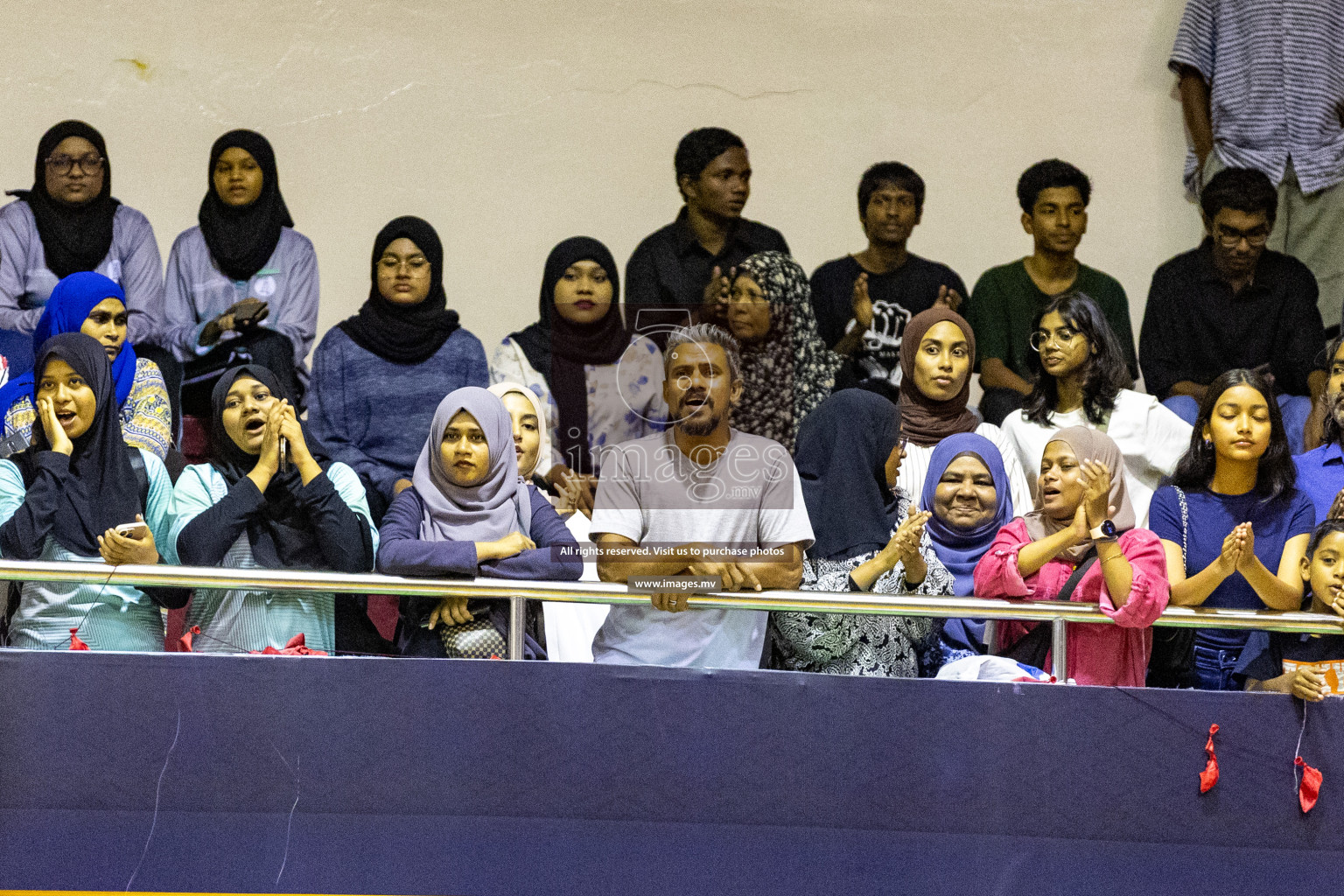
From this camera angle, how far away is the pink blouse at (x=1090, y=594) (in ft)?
12.3

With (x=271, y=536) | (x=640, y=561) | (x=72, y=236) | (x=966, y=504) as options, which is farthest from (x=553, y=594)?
(x=72, y=236)

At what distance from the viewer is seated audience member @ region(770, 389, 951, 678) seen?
3.78 metres

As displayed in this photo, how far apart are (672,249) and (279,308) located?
4.29ft

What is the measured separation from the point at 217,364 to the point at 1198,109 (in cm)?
367

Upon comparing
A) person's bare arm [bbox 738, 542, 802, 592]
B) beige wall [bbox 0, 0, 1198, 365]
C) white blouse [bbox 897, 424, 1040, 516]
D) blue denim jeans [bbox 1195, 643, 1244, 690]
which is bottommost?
blue denim jeans [bbox 1195, 643, 1244, 690]

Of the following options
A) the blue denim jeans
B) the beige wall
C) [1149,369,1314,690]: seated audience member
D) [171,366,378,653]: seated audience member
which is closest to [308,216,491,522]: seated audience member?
[171,366,378,653]: seated audience member

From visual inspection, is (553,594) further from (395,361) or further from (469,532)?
(395,361)

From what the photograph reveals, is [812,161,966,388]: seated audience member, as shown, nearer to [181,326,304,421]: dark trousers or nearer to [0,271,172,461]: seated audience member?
[181,326,304,421]: dark trousers

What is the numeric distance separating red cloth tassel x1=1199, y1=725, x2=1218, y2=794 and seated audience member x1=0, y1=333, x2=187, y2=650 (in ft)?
7.81

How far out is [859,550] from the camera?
12.9 feet

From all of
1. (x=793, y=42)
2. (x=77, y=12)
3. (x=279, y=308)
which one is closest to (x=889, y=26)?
(x=793, y=42)

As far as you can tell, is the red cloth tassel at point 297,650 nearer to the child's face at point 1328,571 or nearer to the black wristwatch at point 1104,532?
the black wristwatch at point 1104,532

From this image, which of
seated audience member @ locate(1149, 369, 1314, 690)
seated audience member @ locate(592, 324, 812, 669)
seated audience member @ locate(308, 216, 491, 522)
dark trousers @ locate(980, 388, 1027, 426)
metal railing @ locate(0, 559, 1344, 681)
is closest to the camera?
metal railing @ locate(0, 559, 1344, 681)

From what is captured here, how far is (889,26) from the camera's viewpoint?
6184 millimetres
